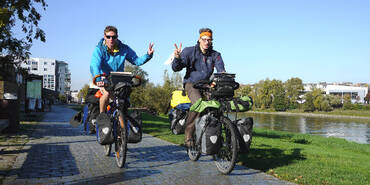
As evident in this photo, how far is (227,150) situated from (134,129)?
155cm

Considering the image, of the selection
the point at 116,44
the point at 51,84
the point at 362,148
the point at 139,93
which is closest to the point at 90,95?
the point at 116,44

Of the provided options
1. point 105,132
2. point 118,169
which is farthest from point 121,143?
point 118,169

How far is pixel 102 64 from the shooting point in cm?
600

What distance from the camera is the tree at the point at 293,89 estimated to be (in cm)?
11200

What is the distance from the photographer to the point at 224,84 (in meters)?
4.92

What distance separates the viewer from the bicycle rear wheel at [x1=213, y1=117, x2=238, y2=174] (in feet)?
15.0

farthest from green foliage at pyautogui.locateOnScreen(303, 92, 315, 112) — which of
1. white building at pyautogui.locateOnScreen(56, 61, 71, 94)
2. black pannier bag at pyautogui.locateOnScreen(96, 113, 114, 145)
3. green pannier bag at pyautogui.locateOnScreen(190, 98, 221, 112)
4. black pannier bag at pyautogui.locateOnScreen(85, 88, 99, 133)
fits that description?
white building at pyautogui.locateOnScreen(56, 61, 71, 94)

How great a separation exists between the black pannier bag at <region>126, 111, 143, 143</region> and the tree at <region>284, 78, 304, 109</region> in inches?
4355

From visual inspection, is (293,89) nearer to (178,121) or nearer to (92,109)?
(178,121)

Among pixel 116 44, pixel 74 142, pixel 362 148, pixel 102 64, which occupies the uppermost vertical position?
pixel 116 44

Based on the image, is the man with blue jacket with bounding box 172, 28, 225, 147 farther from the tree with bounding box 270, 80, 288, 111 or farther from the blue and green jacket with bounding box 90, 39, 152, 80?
the tree with bounding box 270, 80, 288, 111

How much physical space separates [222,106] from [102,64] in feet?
7.96

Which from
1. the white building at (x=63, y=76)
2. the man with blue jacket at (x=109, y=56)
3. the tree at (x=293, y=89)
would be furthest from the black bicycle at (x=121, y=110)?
the white building at (x=63, y=76)

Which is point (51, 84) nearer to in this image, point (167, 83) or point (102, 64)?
point (167, 83)
